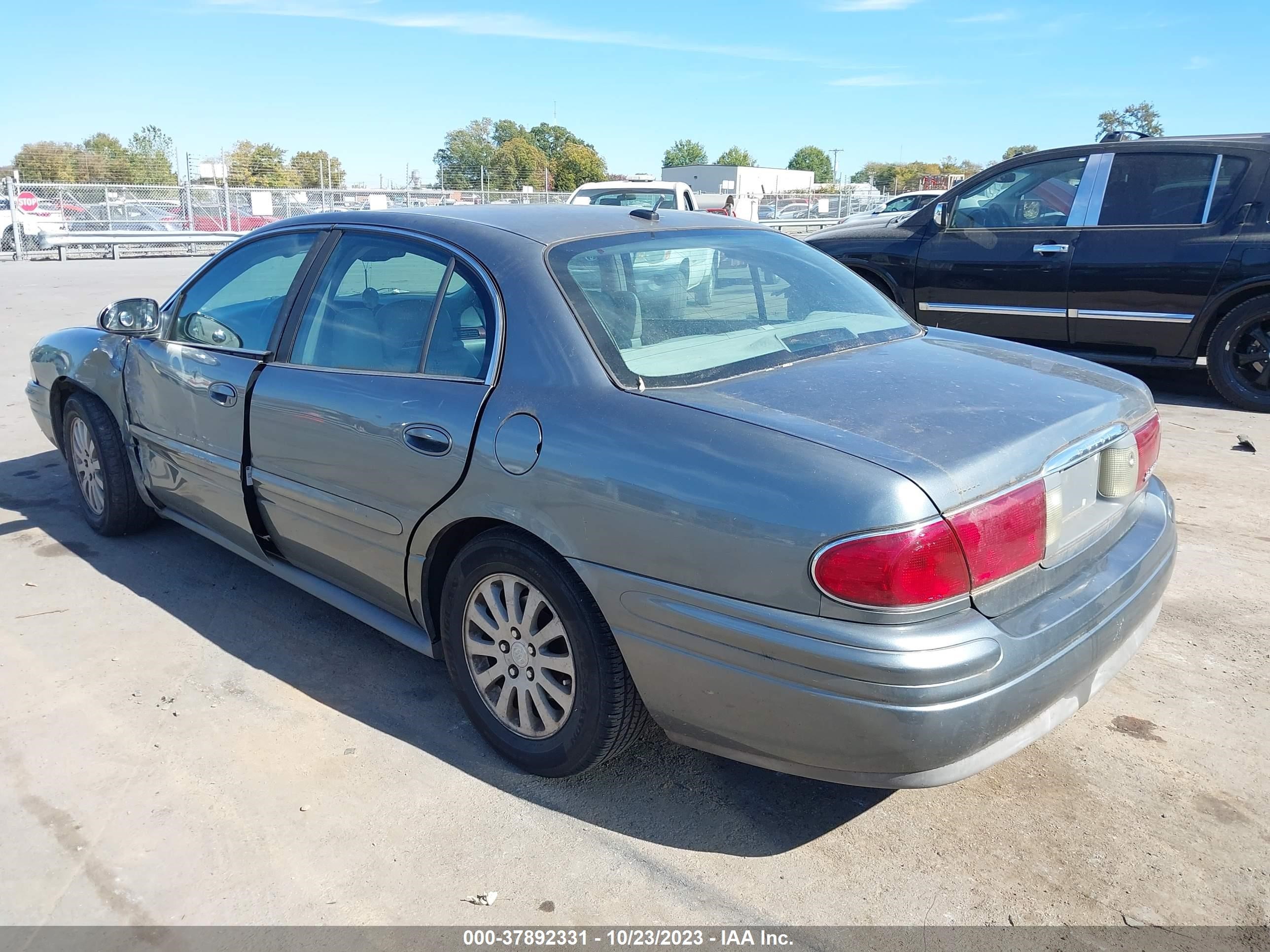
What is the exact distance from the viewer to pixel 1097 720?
3.24m

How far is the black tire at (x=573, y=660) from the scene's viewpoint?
8.67 feet

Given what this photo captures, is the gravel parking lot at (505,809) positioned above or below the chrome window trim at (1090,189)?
below

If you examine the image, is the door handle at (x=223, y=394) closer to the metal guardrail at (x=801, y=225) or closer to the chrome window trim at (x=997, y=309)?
the chrome window trim at (x=997, y=309)

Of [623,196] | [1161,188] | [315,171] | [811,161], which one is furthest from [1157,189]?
[811,161]

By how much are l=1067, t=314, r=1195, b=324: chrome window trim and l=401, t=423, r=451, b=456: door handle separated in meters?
5.98

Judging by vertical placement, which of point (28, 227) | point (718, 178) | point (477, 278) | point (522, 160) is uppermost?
point (522, 160)

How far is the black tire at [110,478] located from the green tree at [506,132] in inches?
3705

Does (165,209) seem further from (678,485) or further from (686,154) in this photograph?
(686,154)

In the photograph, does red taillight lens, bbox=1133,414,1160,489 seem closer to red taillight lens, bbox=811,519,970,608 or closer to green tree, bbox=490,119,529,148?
red taillight lens, bbox=811,519,970,608

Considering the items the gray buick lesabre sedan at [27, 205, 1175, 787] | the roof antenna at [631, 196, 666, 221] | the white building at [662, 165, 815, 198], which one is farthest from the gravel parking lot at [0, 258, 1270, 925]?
the white building at [662, 165, 815, 198]

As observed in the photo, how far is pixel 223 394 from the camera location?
3855mm

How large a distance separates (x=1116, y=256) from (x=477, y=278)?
5.78m

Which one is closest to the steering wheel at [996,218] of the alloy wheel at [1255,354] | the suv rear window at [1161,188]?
the suv rear window at [1161,188]

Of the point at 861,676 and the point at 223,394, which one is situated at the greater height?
the point at 223,394
